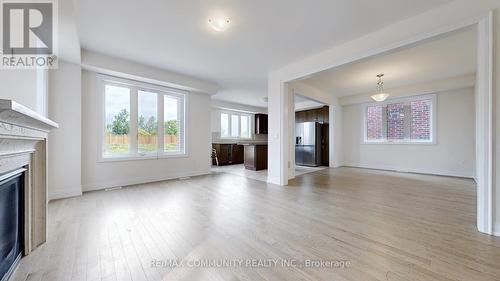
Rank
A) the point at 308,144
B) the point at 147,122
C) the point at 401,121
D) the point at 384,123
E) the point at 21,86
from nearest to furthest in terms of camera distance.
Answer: the point at 21,86 → the point at 147,122 → the point at 401,121 → the point at 384,123 → the point at 308,144

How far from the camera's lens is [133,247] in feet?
6.15

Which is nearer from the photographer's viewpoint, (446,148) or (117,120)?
(117,120)

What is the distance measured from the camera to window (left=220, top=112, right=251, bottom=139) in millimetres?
8883

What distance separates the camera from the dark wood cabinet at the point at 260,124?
971 centimetres

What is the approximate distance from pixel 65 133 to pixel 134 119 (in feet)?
4.13

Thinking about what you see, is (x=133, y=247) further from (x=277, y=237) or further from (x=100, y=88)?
(x=100, y=88)

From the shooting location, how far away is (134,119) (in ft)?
15.1

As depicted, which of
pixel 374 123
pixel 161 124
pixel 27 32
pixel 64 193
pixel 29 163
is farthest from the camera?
pixel 374 123

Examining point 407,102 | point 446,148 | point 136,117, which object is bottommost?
point 446,148

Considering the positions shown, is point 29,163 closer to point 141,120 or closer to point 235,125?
point 141,120

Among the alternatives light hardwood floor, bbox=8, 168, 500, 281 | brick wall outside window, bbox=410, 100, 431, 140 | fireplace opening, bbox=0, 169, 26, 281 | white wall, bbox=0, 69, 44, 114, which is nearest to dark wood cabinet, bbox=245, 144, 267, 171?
light hardwood floor, bbox=8, 168, 500, 281

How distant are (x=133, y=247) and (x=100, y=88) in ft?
12.0

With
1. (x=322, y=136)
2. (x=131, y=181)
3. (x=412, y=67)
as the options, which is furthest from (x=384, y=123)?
(x=131, y=181)

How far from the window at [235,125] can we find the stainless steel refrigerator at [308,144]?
271 centimetres
